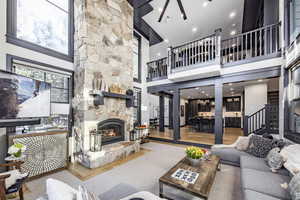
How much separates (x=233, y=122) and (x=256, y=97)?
458 cm

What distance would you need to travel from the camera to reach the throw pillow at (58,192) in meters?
0.95

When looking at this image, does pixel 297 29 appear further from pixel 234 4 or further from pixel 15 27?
pixel 15 27

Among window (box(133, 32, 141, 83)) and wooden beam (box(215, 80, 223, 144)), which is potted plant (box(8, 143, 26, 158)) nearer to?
window (box(133, 32, 141, 83))

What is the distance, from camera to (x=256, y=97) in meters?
5.72

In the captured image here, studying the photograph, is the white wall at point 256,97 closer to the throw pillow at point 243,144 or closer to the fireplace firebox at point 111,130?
the throw pillow at point 243,144

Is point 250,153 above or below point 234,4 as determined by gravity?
below

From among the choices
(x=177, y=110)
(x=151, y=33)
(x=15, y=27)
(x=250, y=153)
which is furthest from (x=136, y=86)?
(x=250, y=153)

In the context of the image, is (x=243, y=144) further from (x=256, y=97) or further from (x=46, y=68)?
(x=46, y=68)

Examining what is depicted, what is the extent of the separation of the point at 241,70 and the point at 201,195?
4168 mm

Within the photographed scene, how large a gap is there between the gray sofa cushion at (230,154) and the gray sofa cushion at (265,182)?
1014 millimetres

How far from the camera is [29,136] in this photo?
246 centimetres

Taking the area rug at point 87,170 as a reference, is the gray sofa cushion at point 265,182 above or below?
above

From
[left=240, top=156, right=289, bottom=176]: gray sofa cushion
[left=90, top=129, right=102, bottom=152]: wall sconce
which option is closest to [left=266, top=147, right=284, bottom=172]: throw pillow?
[left=240, top=156, right=289, bottom=176]: gray sofa cushion

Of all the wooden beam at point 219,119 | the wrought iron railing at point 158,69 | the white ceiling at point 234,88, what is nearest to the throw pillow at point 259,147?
the wooden beam at point 219,119
